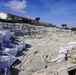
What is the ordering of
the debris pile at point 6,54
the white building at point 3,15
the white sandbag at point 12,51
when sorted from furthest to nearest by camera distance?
1. the white building at point 3,15
2. the white sandbag at point 12,51
3. the debris pile at point 6,54

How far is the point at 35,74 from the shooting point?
1110 cm

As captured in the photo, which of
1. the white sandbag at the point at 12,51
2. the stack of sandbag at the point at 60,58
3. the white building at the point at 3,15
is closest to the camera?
the white sandbag at the point at 12,51

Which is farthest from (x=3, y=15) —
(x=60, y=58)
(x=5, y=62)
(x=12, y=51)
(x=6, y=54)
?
(x=5, y=62)

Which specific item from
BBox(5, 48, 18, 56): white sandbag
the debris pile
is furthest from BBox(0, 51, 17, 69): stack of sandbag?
BBox(5, 48, 18, 56): white sandbag

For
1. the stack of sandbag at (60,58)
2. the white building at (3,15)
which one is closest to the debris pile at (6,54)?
the stack of sandbag at (60,58)

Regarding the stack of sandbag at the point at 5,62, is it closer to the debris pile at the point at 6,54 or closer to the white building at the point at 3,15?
the debris pile at the point at 6,54

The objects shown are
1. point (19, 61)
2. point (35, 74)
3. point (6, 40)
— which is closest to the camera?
point (35, 74)

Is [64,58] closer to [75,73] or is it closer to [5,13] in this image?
[75,73]

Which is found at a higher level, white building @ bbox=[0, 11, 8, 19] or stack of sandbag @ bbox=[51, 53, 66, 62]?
white building @ bbox=[0, 11, 8, 19]

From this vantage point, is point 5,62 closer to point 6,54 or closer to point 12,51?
point 6,54

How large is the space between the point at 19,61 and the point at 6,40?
3805 mm

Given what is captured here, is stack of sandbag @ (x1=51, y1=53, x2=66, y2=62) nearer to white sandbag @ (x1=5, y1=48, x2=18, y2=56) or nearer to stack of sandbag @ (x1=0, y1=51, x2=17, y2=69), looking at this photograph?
white sandbag @ (x1=5, y1=48, x2=18, y2=56)

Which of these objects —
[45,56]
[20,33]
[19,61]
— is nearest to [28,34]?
[20,33]

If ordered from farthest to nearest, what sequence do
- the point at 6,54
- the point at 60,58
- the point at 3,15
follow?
the point at 3,15 < the point at 60,58 < the point at 6,54
